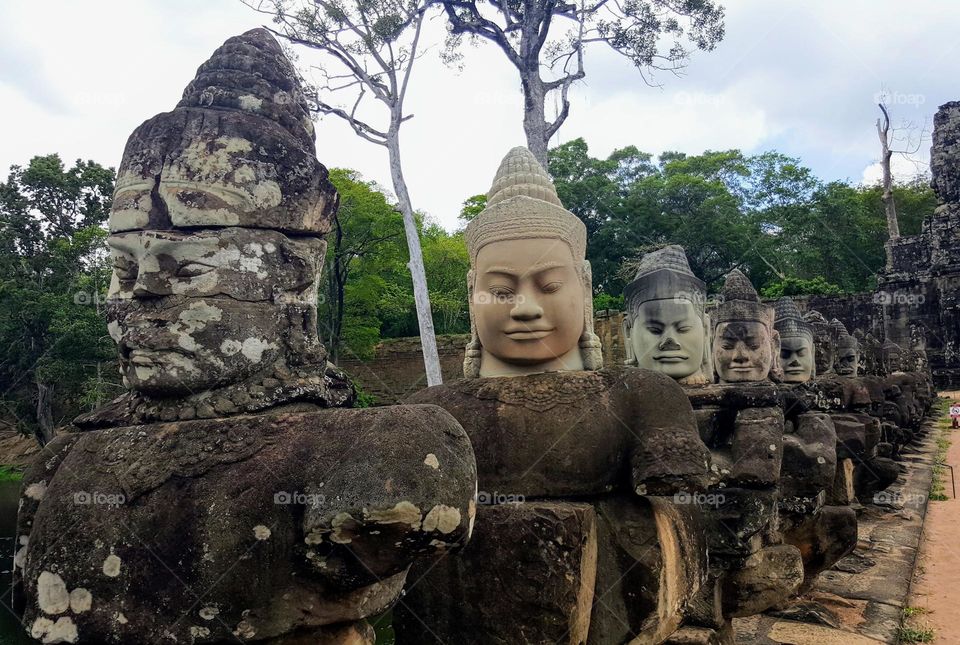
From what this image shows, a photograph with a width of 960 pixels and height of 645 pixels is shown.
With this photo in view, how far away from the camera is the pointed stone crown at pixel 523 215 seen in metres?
2.90

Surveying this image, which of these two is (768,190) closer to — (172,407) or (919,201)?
(919,201)

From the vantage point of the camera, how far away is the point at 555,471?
101 inches

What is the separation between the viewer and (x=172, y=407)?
6.06ft

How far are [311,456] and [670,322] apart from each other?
2936 mm

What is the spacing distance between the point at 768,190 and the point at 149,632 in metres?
36.6

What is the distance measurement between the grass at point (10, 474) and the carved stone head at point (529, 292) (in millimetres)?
20549

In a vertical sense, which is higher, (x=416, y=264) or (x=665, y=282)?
(x=416, y=264)

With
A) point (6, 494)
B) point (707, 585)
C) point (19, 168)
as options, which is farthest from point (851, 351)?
point (19, 168)

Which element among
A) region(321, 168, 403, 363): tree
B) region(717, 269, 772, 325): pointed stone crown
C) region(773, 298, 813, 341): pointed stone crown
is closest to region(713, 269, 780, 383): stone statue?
region(717, 269, 772, 325): pointed stone crown

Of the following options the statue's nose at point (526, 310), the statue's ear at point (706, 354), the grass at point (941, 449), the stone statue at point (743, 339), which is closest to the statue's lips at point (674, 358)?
the statue's ear at point (706, 354)

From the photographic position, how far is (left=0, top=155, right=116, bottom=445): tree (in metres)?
15.6

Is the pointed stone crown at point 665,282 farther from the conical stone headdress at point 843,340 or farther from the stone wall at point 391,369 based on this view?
the stone wall at point 391,369

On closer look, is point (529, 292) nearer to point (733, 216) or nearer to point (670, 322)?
point (670, 322)

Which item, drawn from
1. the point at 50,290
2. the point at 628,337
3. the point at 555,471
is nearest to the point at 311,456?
the point at 555,471
